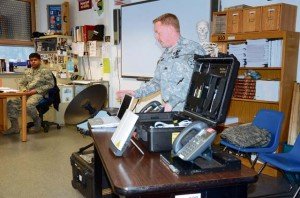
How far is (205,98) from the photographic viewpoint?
1476mm

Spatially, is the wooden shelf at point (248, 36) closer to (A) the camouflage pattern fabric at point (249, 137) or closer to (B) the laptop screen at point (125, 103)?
(A) the camouflage pattern fabric at point (249, 137)

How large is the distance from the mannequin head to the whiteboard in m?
0.06

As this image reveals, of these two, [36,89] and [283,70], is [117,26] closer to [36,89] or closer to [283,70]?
[36,89]

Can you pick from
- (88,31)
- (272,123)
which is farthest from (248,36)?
(88,31)

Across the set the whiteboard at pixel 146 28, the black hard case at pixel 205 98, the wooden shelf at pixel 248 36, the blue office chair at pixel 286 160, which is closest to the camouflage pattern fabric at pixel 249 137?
the blue office chair at pixel 286 160

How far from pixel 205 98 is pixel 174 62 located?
2.29 feet

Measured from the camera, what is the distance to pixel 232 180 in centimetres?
119

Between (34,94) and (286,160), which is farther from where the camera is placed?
(34,94)

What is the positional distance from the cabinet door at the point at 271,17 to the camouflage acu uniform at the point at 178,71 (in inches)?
56.6

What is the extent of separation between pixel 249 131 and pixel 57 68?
175 inches

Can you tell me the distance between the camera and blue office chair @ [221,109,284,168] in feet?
9.58

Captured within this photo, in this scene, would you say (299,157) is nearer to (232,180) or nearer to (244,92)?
(244,92)

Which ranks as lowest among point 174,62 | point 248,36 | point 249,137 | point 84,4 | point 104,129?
point 249,137

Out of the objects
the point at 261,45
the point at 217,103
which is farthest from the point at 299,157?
the point at 217,103
